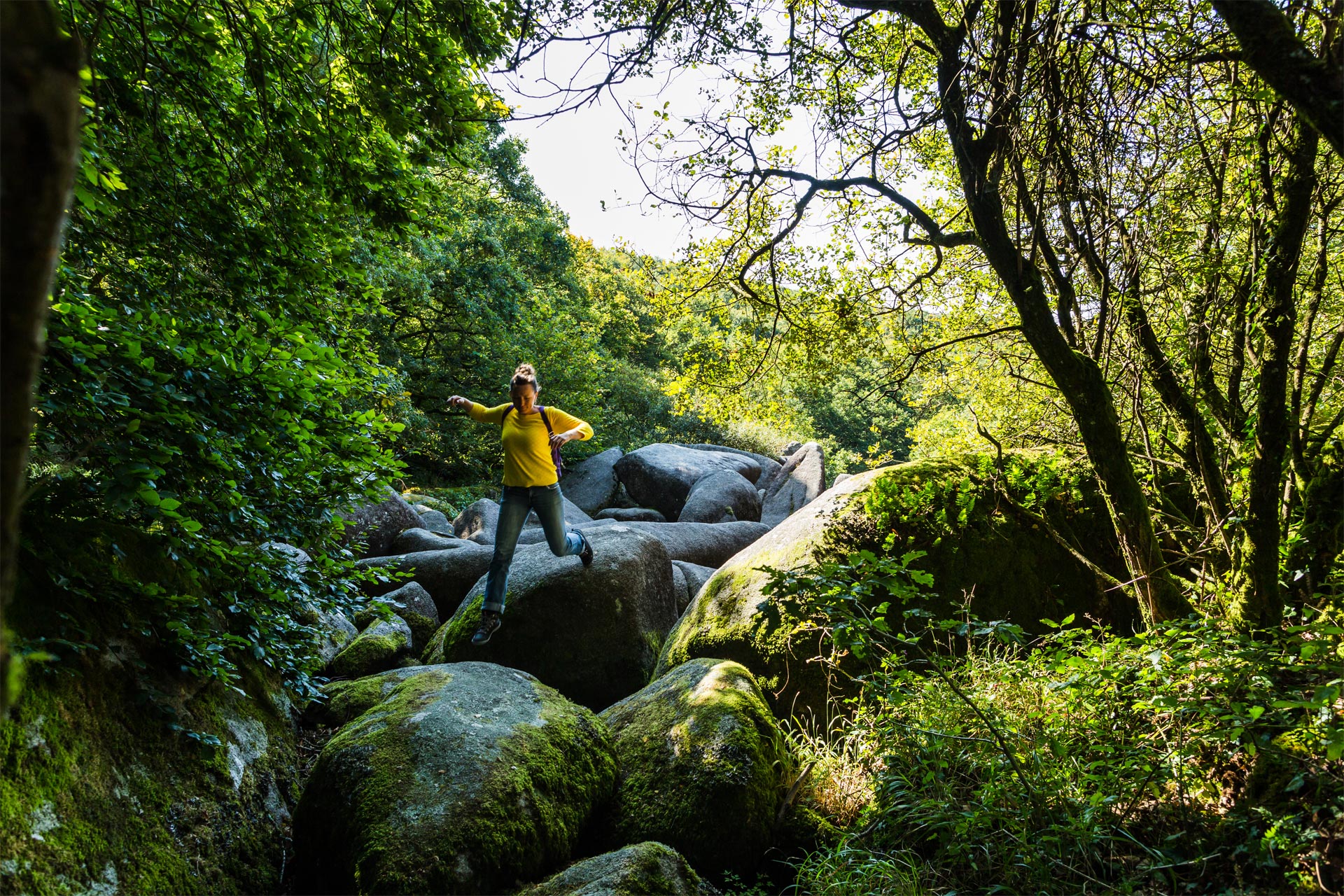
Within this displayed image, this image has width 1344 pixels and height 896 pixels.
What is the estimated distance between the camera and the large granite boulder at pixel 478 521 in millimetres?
13719

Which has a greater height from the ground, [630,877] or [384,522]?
[384,522]

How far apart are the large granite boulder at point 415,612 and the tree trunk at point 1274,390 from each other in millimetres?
7132

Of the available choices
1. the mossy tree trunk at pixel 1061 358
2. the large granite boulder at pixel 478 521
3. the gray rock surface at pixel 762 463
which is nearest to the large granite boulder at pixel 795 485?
the gray rock surface at pixel 762 463

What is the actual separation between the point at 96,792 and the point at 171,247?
10.6 ft

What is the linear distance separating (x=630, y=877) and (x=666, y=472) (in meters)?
16.4

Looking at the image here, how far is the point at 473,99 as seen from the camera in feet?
16.5

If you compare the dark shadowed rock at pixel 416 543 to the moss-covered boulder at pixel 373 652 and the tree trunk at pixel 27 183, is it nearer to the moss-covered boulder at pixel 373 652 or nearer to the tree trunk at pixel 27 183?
the moss-covered boulder at pixel 373 652

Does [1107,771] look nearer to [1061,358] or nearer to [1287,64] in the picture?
[1061,358]

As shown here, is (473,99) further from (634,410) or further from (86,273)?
(634,410)

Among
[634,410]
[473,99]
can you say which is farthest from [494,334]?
[473,99]

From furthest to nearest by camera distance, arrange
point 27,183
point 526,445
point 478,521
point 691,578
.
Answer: point 478,521 < point 691,578 < point 526,445 < point 27,183

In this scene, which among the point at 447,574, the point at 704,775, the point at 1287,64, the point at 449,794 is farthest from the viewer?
the point at 447,574

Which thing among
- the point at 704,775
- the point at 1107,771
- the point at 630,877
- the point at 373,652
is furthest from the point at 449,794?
the point at 373,652

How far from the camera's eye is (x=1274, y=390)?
12.1 feet
